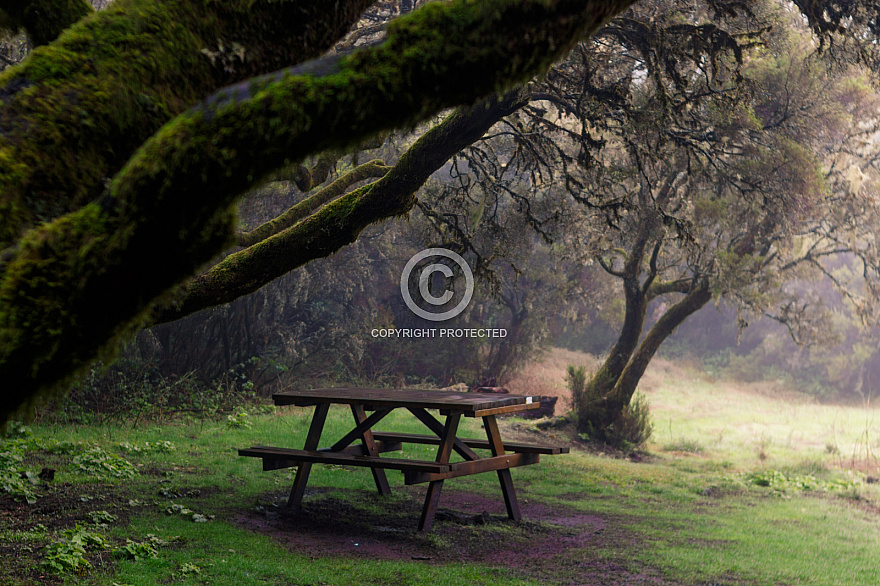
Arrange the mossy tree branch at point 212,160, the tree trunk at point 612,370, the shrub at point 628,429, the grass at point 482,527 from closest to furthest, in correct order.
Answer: the mossy tree branch at point 212,160 < the grass at point 482,527 < the shrub at point 628,429 < the tree trunk at point 612,370

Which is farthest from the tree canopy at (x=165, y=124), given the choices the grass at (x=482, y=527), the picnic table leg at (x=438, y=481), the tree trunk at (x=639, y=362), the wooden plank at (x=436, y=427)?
the tree trunk at (x=639, y=362)

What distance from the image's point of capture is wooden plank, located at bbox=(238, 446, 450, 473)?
6.45m

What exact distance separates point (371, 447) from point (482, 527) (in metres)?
1.37

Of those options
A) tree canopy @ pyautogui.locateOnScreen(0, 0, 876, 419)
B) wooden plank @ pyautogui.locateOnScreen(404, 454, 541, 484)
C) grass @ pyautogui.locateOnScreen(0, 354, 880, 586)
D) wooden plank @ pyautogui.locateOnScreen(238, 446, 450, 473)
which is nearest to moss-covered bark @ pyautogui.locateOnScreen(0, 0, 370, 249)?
tree canopy @ pyautogui.locateOnScreen(0, 0, 876, 419)

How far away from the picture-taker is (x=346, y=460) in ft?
22.6

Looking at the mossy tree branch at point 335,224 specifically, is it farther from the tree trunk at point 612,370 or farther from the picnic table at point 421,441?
the tree trunk at point 612,370

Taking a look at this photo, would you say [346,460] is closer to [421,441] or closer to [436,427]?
[436,427]

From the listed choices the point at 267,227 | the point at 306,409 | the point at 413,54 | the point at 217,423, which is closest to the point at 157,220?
the point at 413,54

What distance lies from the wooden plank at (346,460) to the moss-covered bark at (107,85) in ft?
15.3

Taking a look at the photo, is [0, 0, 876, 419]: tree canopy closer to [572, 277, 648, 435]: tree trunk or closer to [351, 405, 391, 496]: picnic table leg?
[351, 405, 391, 496]: picnic table leg

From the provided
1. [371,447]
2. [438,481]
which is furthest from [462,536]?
[371,447]

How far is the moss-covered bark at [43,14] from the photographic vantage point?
8.55 feet

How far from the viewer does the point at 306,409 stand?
1593 cm

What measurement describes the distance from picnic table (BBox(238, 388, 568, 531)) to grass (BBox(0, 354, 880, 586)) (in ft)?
1.69
